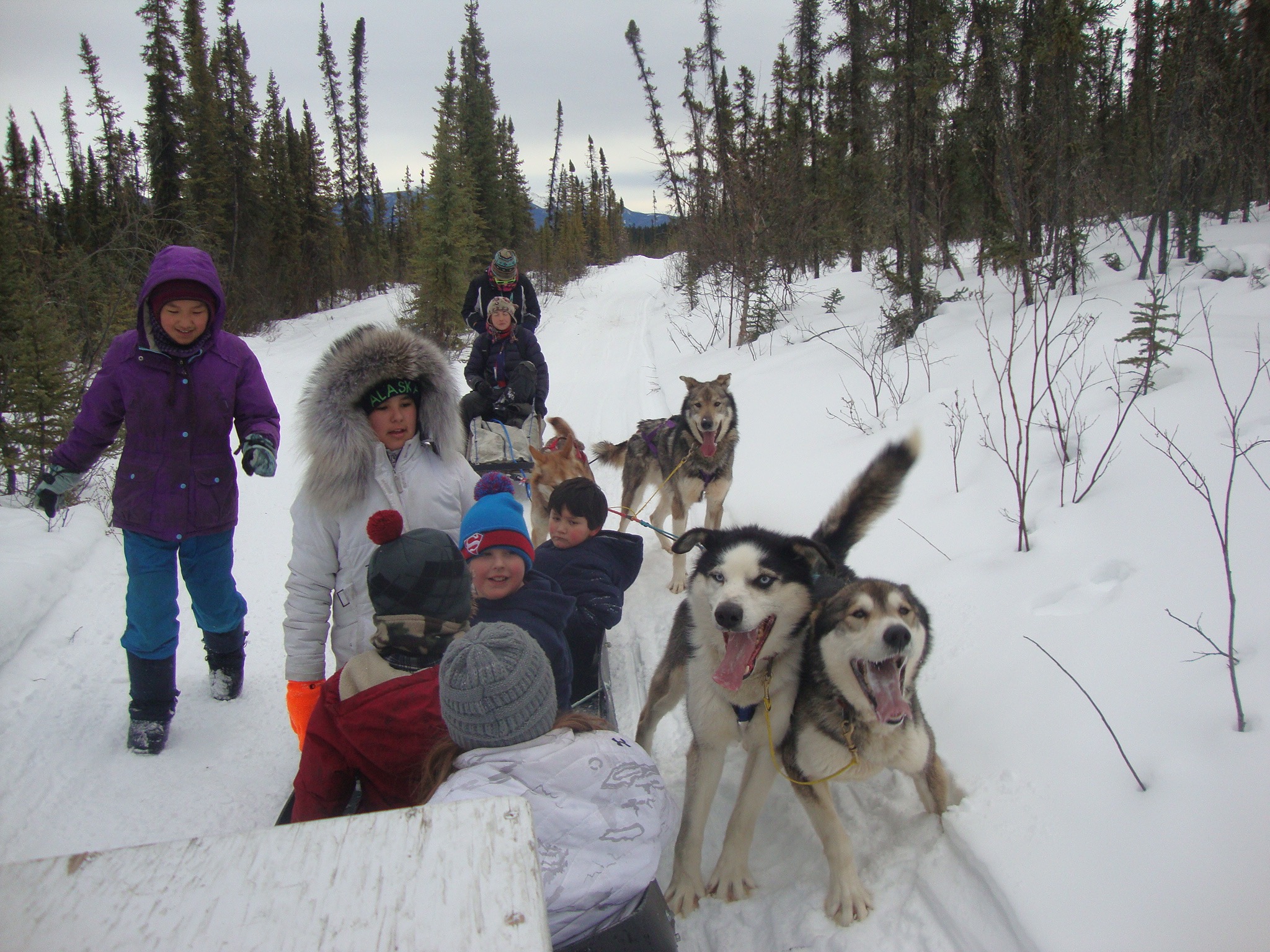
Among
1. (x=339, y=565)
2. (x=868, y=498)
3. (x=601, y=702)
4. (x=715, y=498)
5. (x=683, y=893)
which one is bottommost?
(x=683, y=893)

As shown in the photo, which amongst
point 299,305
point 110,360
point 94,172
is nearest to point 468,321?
point 110,360

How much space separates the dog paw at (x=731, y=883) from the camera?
2051 mm

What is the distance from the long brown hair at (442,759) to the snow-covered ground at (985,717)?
0.87m

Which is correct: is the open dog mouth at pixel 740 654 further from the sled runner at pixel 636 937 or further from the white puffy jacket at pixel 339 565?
the white puffy jacket at pixel 339 565

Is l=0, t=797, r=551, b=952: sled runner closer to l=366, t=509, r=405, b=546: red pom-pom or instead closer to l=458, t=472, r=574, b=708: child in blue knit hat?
l=366, t=509, r=405, b=546: red pom-pom

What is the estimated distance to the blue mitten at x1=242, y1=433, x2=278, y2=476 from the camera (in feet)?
8.26

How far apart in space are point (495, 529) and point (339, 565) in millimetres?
637

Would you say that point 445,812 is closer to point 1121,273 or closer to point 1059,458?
point 1059,458

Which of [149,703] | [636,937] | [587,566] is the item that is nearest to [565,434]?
[587,566]

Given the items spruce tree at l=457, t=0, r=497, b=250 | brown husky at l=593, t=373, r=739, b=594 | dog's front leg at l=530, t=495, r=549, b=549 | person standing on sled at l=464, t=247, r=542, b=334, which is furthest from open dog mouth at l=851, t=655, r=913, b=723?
spruce tree at l=457, t=0, r=497, b=250

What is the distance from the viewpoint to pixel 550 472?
4355mm

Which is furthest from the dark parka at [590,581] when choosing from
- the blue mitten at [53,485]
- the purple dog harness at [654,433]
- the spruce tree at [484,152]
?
the spruce tree at [484,152]

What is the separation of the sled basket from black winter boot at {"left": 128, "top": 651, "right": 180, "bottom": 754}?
2.89 metres

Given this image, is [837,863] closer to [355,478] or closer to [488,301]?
[355,478]
